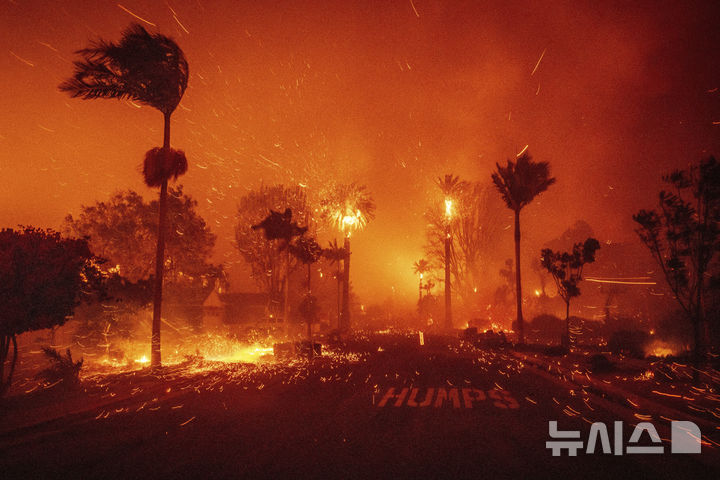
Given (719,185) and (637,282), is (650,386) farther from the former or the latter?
(637,282)

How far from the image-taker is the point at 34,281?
Answer: 10617mm

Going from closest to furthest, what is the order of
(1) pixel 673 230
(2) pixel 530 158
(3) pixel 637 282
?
(1) pixel 673 230
(2) pixel 530 158
(3) pixel 637 282

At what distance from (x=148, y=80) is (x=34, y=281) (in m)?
10.5

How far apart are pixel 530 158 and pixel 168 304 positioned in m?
25.7

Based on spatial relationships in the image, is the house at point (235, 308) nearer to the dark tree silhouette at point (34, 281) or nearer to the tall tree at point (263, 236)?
the tall tree at point (263, 236)

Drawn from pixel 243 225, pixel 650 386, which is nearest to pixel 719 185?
pixel 650 386

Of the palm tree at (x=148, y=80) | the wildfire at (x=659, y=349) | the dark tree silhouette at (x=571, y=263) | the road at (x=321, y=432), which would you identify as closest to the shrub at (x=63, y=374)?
the road at (x=321, y=432)

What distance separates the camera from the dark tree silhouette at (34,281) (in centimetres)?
1034

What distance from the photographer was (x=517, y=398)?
12.9 metres

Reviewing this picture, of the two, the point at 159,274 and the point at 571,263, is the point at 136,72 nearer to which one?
the point at 159,274

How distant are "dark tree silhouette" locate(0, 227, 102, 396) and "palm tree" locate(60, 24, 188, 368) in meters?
6.62

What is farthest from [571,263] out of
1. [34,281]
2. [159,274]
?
[34,281]

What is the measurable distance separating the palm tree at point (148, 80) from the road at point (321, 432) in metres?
6.94

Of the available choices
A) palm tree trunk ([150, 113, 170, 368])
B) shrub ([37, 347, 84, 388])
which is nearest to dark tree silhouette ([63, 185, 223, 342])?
palm tree trunk ([150, 113, 170, 368])
